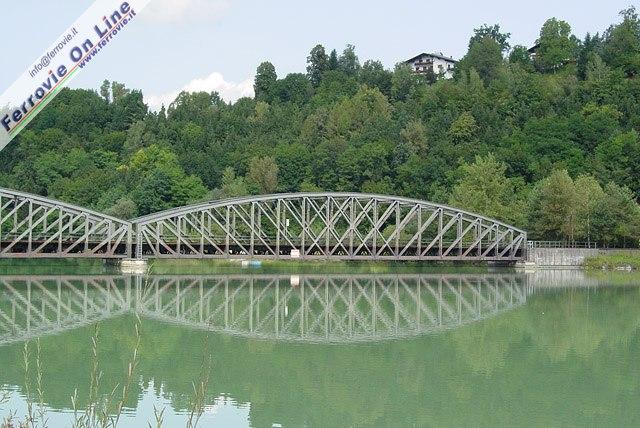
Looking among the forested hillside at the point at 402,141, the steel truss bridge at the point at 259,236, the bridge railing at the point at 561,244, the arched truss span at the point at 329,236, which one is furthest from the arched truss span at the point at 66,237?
the bridge railing at the point at 561,244

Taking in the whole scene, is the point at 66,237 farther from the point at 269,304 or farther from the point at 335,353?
the point at 335,353

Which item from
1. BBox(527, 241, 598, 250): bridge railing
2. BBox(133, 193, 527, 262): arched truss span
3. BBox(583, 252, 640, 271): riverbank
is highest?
BBox(133, 193, 527, 262): arched truss span

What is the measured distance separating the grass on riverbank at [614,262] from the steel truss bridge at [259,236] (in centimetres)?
480

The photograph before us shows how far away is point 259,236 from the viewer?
225 feet

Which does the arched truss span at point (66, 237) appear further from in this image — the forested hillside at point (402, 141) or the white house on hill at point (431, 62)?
the white house on hill at point (431, 62)

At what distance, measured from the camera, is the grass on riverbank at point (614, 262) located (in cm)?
7281

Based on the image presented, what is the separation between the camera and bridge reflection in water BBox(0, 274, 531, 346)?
33.2 meters

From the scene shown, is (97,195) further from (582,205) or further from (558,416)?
(558,416)

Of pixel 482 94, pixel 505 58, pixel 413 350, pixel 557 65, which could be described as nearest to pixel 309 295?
pixel 413 350

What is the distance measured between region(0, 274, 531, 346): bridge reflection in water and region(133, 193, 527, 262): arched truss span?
8.14m

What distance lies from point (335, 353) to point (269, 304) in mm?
14499

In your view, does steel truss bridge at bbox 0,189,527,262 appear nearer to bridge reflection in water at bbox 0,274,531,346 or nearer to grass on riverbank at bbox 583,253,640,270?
grass on riverbank at bbox 583,253,640,270

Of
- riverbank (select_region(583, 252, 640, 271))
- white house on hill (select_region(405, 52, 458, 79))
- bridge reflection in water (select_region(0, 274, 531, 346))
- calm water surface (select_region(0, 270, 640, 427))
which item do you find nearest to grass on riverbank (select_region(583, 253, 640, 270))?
riverbank (select_region(583, 252, 640, 271))

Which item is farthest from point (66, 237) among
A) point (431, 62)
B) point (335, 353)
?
point (431, 62)
